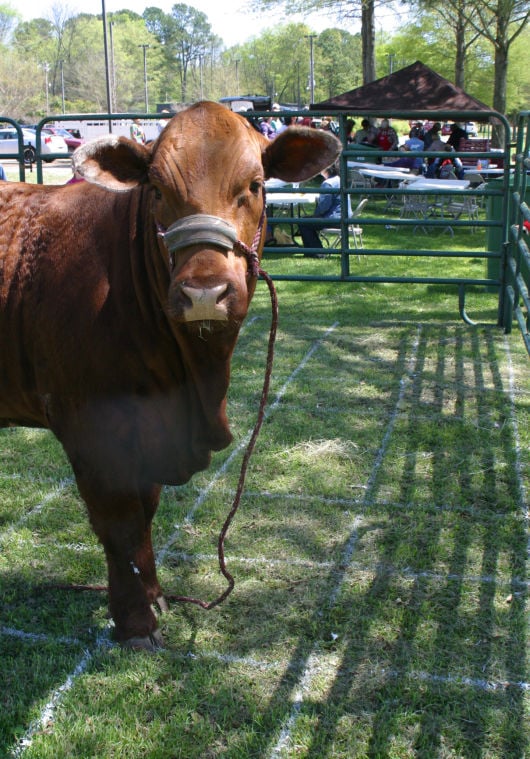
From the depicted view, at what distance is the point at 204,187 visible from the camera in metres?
2.52

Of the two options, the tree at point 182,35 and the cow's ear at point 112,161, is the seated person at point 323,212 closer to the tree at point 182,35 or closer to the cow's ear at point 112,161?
the cow's ear at point 112,161

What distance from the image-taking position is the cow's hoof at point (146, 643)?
3.09 meters

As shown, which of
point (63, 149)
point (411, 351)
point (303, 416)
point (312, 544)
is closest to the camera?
point (312, 544)

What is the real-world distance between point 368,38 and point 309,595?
21907mm

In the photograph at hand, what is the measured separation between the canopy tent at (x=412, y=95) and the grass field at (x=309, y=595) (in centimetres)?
1030

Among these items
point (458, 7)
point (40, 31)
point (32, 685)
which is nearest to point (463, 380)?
point (32, 685)

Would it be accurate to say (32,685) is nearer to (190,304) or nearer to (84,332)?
(84,332)

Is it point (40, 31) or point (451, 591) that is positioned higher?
point (40, 31)

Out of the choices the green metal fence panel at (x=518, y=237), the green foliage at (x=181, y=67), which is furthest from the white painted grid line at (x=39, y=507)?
the green foliage at (x=181, y=67)

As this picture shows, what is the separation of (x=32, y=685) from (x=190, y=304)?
1.62m

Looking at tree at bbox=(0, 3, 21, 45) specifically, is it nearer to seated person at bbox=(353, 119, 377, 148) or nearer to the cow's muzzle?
seated person at bbox=(353, 119, 377, 148)

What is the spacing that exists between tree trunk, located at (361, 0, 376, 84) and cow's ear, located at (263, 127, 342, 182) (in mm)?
20514

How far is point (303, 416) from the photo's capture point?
5.45 meters

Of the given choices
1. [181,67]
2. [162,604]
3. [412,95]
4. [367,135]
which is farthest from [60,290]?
[181,67]
